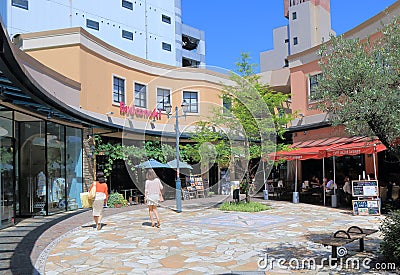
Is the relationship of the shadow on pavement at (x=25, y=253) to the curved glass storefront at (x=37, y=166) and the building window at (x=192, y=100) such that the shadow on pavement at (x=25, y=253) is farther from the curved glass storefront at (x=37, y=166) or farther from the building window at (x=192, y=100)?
the building window at (x=192, y=100)

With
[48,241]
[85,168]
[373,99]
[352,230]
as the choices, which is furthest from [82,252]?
[85,168]

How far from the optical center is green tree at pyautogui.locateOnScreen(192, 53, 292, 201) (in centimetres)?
1630

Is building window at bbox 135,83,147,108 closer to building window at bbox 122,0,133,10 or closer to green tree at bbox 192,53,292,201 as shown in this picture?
green tree at bbox 192,53,292,201

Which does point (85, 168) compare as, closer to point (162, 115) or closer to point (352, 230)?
point (162, 115)

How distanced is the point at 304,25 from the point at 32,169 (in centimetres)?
4928

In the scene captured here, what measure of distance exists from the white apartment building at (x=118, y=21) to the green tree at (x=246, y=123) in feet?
55.6

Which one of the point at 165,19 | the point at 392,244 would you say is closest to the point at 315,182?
the point at 392,244

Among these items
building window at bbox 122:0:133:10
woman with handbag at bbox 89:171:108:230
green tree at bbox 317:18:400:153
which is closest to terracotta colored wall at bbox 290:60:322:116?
woman with handbag at bbox 89:171:108:230

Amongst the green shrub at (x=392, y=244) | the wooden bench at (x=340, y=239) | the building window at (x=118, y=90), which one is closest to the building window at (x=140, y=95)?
the building window at (x=118, y=90)

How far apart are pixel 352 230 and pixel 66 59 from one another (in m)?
13.6

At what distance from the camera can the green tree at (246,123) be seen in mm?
16297

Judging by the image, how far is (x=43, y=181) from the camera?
46.5 feet

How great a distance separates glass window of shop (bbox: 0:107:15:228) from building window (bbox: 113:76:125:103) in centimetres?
786

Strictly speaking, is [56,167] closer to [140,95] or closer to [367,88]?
[140,95]
